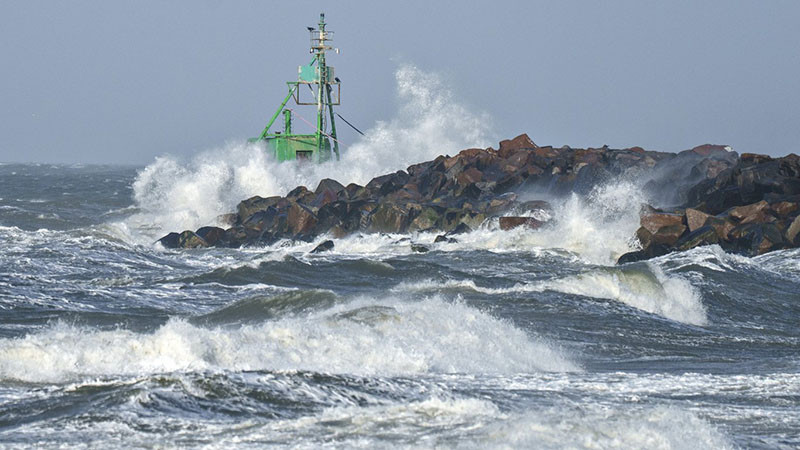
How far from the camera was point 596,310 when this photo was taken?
1282 cm

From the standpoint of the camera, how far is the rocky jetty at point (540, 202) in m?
18.3

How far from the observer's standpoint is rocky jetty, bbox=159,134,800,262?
18297mm

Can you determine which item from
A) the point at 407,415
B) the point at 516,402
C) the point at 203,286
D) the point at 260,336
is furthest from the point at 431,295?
the point at 407,415

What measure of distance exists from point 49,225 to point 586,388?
64.3 feet

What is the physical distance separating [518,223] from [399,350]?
40.0 feet

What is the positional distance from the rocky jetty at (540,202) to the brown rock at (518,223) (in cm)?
2

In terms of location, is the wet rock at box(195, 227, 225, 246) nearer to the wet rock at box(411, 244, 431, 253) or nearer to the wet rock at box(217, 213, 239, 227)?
the wet rock at box(217, 213, 239, 227)

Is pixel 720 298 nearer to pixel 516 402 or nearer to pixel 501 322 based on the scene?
pixel 501 322

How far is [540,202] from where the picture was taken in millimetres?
22516

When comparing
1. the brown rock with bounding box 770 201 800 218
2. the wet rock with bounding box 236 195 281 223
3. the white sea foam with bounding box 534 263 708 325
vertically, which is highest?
the wet rock with bounding box 236 195 281 223

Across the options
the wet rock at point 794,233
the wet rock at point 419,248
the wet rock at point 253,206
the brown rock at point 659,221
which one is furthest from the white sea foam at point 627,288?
the wet rock at point 253,206

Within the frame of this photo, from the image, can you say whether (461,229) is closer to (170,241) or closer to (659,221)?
(659,221)

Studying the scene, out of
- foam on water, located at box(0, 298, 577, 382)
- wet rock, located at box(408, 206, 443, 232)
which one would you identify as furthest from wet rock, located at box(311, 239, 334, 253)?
foam on water, located at box(0, 298, 577, 382)

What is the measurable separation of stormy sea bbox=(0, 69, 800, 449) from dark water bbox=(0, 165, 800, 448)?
3 centimetres
